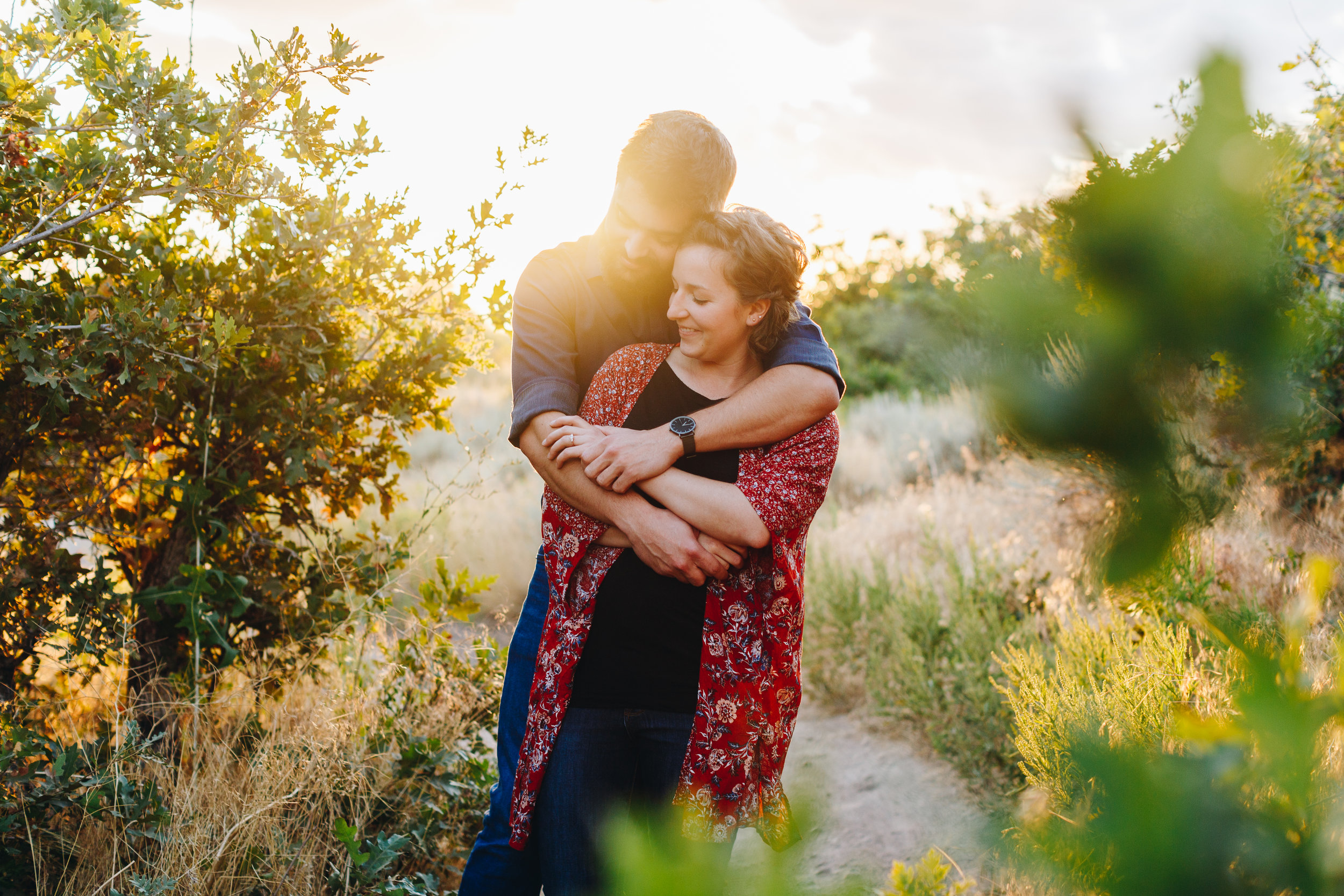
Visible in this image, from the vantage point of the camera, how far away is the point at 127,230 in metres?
2.32

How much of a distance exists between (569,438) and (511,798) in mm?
787

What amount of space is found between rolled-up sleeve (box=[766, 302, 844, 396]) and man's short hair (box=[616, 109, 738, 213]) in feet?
1.05

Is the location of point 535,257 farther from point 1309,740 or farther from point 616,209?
point 1309,740

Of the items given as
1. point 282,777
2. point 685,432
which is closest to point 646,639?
point 685,432

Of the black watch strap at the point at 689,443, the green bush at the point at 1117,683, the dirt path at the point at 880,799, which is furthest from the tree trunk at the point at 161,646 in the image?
the green bush at the point at 1117,683

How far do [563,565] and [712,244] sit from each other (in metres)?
0.75

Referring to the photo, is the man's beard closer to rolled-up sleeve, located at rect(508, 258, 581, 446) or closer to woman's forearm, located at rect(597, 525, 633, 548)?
rolled-up sleeve, located at rect(508, 258, 581, 446)

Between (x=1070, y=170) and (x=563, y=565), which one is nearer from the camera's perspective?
(x=1070, y=170)

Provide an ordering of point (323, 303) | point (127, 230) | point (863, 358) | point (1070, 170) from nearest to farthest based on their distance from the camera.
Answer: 1. point (1070, 170)
2. point (127, 230)
3. point (323, 303)
4. point (863, 358)

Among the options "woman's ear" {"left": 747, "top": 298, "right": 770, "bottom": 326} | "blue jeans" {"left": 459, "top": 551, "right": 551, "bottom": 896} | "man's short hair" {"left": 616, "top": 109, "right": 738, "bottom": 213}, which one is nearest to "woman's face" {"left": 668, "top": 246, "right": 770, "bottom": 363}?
"woman's ear" {"left": 747, "top": 298, "right": 770, "bottom": 326}

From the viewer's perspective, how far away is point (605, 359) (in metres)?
1.88

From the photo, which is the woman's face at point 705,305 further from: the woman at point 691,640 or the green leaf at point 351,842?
the green leaf at point 351,842

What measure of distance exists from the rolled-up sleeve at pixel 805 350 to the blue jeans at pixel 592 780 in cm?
78

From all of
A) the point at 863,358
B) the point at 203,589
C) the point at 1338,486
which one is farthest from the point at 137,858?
the point at 863,358
